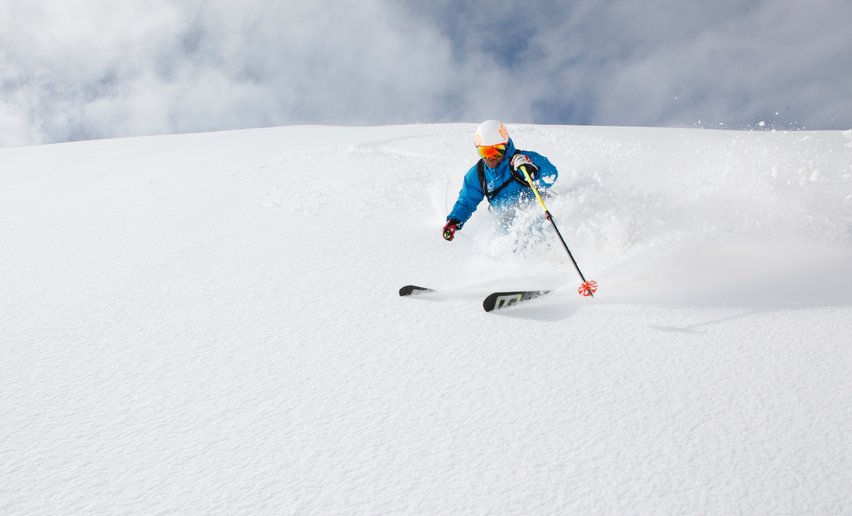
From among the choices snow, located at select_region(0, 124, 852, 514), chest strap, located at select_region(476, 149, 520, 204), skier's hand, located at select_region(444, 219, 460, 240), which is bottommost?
snow, located at select_region(0, 124, 852, 514)

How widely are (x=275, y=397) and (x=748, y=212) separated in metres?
4.96

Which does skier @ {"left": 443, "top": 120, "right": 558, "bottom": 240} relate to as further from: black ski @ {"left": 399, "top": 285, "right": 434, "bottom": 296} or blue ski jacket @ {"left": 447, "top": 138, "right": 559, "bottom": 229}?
black ski @ {"left": 399, "top": 285, "right": 434, "bottom": 296}

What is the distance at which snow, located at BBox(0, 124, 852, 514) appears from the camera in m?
1.71

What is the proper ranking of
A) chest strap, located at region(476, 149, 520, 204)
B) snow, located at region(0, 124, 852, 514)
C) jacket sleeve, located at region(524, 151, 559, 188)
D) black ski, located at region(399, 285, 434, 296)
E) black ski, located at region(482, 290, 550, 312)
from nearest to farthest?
snow, located at region(0, 124, 852, 514), black ski, located at region(482, 290, 550, 312), black ski, located at region(399, 285, 434, 296), jacket sleeve, located at region(524, 151, 559, 188), chest strap, located at region(476, 149, 520, 204)

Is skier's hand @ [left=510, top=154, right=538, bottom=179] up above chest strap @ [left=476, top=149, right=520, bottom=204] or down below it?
below

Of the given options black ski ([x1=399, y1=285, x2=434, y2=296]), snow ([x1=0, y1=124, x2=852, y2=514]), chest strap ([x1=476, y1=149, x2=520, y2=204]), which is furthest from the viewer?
chest strap ([x1=476, y1=149, x2=520, y2=204])

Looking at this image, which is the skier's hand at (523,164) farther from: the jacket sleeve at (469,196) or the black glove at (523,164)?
the jacket sleeve at (469,196)

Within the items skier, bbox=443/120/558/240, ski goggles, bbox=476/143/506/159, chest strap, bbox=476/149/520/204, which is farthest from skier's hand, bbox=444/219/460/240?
ski goggles, bbox=476/143/506/159

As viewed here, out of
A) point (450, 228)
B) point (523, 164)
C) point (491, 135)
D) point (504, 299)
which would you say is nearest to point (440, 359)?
point (504, 299)

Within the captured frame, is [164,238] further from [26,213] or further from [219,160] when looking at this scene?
[219,160]

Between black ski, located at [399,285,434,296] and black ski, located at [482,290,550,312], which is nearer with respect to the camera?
black ski, located at [482,290,550,312]

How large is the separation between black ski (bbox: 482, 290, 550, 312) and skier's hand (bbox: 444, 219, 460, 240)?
4.83 feet

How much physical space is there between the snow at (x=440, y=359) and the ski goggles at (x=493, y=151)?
714mm

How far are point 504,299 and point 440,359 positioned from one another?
841 mm
